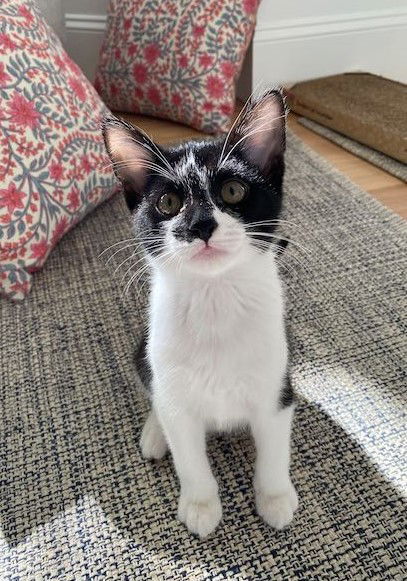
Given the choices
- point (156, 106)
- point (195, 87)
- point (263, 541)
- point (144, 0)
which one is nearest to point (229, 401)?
point (263, 541)

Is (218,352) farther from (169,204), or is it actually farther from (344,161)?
(344,161)

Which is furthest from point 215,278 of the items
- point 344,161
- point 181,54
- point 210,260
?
point 181,54

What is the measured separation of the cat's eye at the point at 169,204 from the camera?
597 millimetres

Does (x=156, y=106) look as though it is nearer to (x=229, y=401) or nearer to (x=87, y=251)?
(x=87, y=251)

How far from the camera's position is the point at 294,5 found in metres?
1.89

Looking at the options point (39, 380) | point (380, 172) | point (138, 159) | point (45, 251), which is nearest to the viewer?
point (138, 159)

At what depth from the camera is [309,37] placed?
196 centimetres

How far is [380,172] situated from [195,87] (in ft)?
2.08

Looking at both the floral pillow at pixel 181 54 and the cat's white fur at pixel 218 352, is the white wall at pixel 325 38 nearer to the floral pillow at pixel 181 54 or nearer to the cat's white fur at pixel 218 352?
the floral pillow at pixel 181 54

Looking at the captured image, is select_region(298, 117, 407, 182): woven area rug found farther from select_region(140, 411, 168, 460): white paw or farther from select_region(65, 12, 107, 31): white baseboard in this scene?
select_region(140, 411, 168, 460): white paw

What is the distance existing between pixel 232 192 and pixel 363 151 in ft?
3.77

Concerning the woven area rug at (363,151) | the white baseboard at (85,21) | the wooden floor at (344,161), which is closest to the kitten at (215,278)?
the wooden floor at (344,161)

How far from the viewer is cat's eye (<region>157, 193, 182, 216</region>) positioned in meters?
0.60

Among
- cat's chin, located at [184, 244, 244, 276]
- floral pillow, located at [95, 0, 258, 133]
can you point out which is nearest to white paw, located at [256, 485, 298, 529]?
cat's chin, located at [184, 244, 244, 276]
